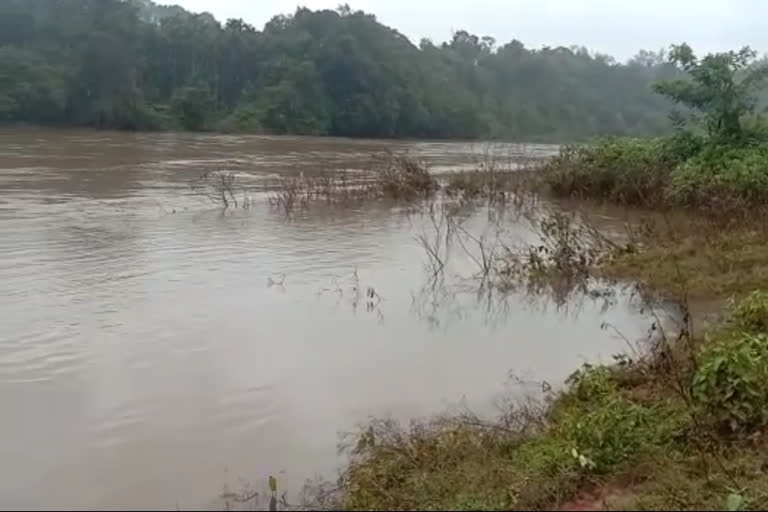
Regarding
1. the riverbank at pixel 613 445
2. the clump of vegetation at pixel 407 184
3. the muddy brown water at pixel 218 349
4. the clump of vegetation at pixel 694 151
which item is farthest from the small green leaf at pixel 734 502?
the clump of vegetation at pixel 407 184

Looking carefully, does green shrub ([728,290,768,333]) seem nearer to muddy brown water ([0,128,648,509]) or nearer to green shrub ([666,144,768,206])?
muddy brown water ([0,128,648,509])

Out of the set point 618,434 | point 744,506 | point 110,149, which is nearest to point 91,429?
point 618,434

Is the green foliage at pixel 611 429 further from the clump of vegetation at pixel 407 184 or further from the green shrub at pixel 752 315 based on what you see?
the clump of vegetation at pixel 407 184

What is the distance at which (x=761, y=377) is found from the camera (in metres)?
4.39

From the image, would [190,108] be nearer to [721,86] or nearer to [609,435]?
[721,86]

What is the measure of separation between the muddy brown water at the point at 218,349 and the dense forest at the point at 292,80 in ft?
93.5

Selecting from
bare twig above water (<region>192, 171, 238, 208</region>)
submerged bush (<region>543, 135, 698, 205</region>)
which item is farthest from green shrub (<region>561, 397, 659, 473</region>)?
bare twig above water (<region>192, 171, 238, 208</region>)

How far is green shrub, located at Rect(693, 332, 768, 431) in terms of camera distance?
4.22m

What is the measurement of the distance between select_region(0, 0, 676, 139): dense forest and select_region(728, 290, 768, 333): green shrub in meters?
31.2

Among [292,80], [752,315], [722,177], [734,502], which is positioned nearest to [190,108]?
[292,80]

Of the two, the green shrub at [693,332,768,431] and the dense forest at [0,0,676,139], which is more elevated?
→ the dense forest at [0,0,676,139]

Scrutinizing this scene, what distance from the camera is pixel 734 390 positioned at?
4250mm

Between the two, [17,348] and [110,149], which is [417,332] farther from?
[110,149]

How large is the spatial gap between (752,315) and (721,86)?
32.5 ft
